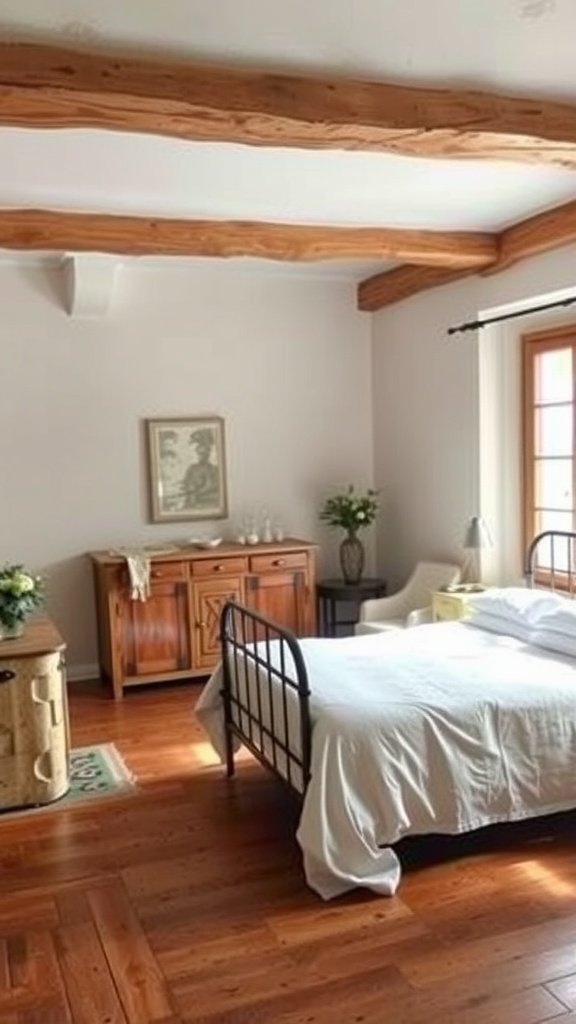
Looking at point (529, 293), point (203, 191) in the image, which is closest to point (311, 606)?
point (529, 293)

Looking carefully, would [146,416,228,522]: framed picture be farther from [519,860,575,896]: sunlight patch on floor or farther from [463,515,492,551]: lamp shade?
[519,860,575,896]: sunlight patch on floor

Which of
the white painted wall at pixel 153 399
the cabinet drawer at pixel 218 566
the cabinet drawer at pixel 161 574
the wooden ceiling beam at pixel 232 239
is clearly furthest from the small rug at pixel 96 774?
the wooden ceiling beam at pixel 232 239

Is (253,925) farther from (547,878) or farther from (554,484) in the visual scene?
(554,484)

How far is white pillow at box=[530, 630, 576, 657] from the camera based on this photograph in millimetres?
3476

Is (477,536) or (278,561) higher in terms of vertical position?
(477,536)

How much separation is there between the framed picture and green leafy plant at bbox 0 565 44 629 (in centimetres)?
196

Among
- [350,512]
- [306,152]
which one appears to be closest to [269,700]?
[306,152]

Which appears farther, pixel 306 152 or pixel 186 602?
pixel 186 602

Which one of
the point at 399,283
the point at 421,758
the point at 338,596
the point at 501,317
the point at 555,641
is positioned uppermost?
the point at 399,283

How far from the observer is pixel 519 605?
3879mm

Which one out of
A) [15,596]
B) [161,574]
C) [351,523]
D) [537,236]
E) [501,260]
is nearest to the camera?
[15,596]

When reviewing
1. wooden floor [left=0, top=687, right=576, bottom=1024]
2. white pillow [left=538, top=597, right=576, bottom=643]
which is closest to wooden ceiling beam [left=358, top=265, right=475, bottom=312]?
white pillow [left=538, top=597, right=576, bottom=643]

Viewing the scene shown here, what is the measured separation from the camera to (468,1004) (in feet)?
7.19

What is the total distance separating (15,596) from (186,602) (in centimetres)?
170
